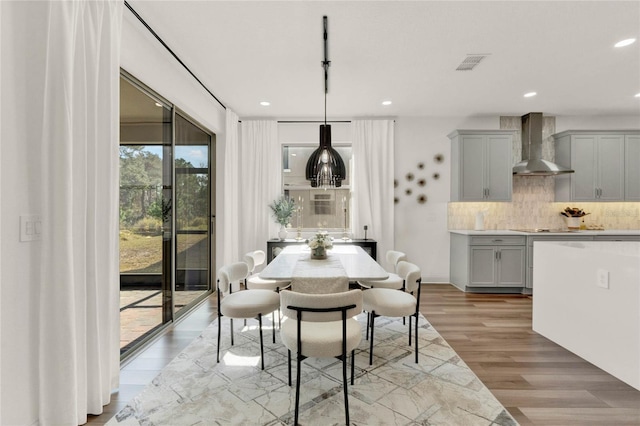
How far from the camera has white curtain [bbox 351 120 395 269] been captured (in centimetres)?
536

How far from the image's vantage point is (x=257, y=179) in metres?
5.45

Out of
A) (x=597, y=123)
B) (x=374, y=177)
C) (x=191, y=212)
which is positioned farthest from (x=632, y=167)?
(x=191, y=212)

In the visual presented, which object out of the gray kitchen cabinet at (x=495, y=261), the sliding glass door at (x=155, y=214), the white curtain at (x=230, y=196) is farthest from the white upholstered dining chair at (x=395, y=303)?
the white curtain at (x=230, y=196)

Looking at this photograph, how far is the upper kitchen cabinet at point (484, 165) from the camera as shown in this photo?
510 centimetres

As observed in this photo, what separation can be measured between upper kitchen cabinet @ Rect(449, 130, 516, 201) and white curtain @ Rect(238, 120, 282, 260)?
10.1 ft

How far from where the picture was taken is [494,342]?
3.10 m

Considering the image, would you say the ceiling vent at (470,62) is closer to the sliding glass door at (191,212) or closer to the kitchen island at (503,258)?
the kitchen island at (503,258)

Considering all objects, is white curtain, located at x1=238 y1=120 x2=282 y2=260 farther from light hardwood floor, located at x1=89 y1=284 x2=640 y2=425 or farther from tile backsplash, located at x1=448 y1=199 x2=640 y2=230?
tile backsplash, located at x1=448 y1=199 x2=640 y2=230

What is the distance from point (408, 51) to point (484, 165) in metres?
2.74

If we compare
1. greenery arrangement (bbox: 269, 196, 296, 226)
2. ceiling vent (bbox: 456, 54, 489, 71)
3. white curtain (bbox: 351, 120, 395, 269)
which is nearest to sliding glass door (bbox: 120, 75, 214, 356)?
greenery arrangement (bbox: 269, 196, 296, 226)

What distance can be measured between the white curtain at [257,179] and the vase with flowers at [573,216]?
4.90 metres

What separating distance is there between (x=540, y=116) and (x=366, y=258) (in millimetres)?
4169

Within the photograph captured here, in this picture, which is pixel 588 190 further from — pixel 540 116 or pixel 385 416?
pixel 385 416

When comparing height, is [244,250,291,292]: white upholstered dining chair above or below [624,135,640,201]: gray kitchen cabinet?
below
